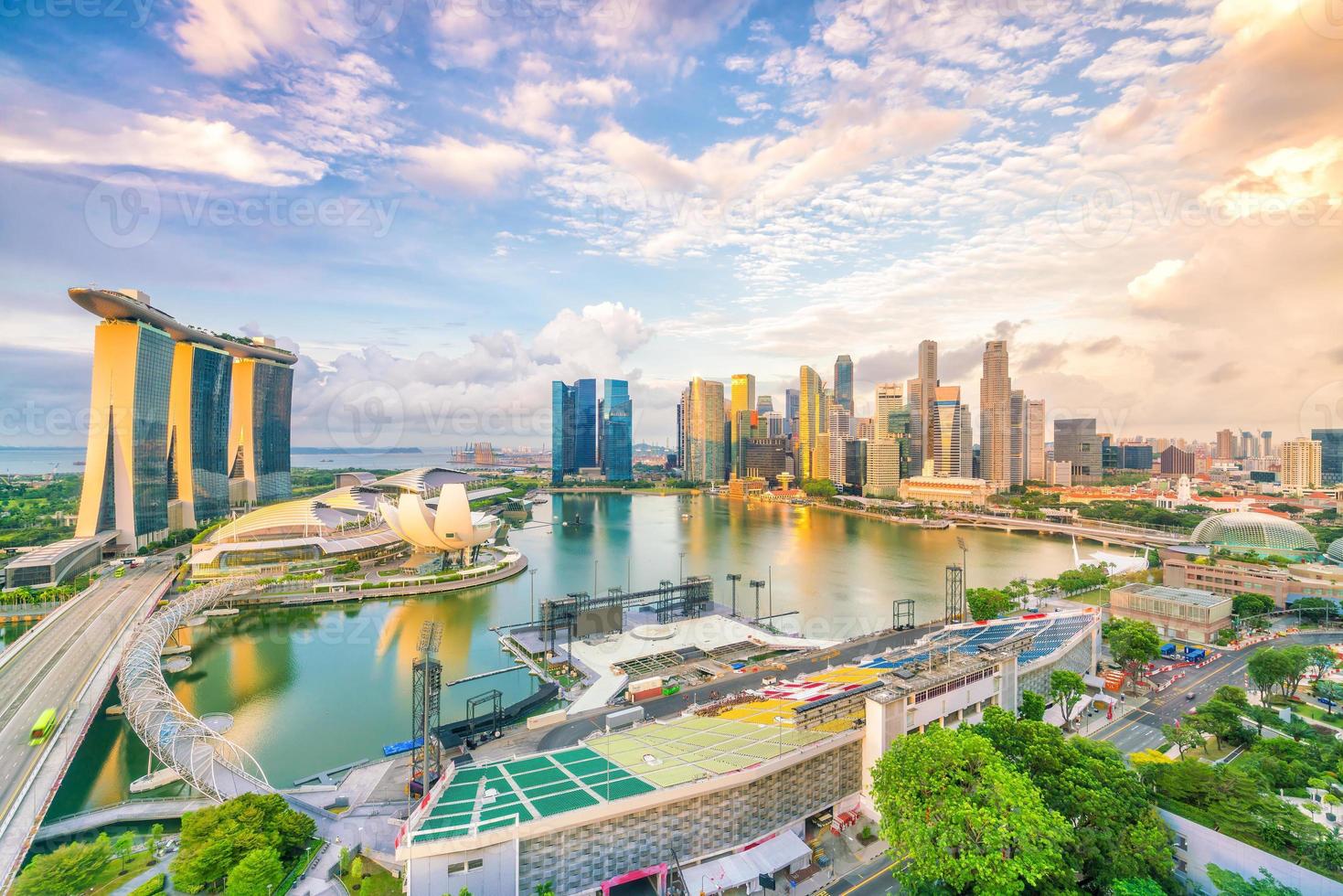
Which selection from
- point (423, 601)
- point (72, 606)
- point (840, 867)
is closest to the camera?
point (840, 867)

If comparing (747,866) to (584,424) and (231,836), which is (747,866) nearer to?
(231,836)

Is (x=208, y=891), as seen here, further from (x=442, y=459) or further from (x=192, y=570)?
(x=442, y=459)

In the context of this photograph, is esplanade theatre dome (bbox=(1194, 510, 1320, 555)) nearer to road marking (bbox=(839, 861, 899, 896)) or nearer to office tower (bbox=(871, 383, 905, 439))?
road marking (bbox=(839, 861, 899, 896))

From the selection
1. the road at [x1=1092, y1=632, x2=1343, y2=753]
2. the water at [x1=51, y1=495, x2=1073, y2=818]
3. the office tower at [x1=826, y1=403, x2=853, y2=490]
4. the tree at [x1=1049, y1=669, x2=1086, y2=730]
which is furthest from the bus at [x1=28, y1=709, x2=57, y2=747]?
the office tower at [x1=826, y1=403, x2=853, y2=490]

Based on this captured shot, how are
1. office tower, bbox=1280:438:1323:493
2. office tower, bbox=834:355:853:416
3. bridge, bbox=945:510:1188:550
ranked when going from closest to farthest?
bridge, bbox=945:510:1188:550 < office tower, bbox=1280:438:1323:493 < office tower, bbox=834:355:853:416

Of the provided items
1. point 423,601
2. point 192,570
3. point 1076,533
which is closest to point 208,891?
point 423,601
